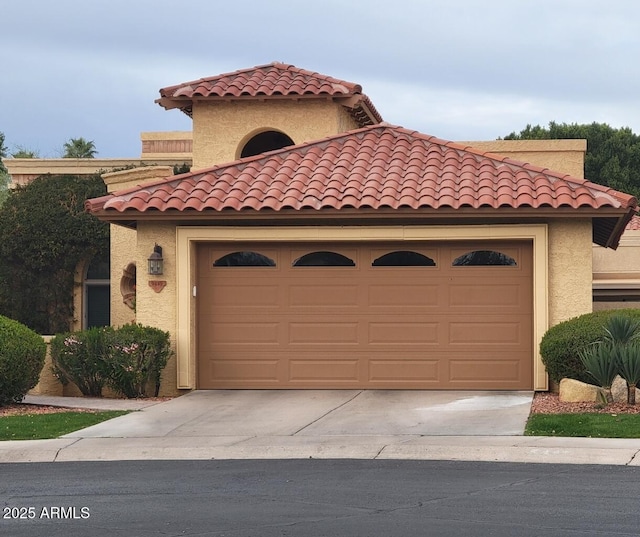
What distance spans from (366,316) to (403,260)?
1076 mm

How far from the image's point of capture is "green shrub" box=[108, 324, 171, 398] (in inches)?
711

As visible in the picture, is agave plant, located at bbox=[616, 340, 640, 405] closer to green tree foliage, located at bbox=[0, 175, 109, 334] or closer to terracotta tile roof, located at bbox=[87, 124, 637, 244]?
terracotta tile roof, located at bbox=[87, 124, 637, 244]

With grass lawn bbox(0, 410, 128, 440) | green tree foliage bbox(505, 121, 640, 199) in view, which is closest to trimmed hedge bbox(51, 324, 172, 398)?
grass lawn bbox(0, 410, 128, 440)

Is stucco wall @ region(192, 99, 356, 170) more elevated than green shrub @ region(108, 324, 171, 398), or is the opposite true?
stucco wall @ region(192, 99, 356, 170)

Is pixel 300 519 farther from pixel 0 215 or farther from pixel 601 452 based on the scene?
pixel 0 215

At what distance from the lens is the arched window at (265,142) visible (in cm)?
2416

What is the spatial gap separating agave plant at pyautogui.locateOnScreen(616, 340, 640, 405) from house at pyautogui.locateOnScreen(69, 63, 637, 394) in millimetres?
2625

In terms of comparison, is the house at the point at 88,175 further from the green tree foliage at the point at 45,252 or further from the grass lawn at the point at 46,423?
the grass lawn at the point at 46,423

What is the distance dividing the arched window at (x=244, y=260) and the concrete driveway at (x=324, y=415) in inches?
80.4

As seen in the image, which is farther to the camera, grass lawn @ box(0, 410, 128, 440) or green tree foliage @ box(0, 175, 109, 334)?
green tree foliage @ box(0, 175, 109, 334)

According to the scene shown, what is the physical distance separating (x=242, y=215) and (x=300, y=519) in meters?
9.55

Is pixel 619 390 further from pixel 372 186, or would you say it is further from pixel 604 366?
pixel 372 186

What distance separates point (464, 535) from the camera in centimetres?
859

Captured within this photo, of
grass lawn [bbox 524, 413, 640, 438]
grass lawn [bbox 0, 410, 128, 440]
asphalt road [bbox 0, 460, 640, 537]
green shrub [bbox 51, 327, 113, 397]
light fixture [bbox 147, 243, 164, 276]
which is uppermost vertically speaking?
light fixture [bbox 147, 243, 164, 276]
